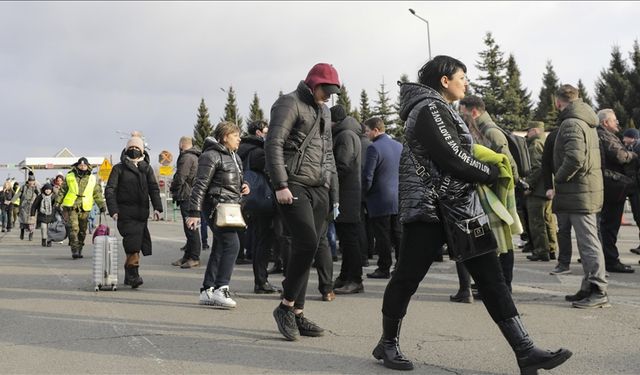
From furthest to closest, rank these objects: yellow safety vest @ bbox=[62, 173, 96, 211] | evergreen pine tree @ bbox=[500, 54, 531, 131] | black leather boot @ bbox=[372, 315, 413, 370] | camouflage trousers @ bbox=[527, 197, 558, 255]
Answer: evergreen pine tree @ bbox=[500, 54, 531, 131]
yellow safety vest @ bbox=[62, 173, 96, 211]
camouflage trousers @ bbox=[527, 197, 558, 255]
black leather boot @ bbox=[372, 315, 413, 370]

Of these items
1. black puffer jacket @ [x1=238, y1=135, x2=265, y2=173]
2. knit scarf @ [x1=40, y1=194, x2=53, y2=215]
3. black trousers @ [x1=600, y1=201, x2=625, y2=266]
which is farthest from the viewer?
knit scarf @ [x1=40, y1=194, x2=53, y2=215]

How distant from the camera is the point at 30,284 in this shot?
28.8ft

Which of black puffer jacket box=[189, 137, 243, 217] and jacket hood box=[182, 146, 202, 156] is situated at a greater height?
jacket hood box=[182, 146, 202, 156]

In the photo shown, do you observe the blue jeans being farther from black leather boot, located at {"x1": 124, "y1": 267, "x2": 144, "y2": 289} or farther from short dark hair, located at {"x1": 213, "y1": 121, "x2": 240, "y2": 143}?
black leather boot, located at {"x1": 124, "y1": 267, "x2": 144, "y2": 289}

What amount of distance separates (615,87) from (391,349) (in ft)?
202

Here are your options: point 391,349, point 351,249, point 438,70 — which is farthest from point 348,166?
point 391,349

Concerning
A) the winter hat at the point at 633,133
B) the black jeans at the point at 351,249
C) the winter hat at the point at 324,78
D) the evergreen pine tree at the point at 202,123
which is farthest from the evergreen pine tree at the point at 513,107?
the winter hat at the point at 324,78

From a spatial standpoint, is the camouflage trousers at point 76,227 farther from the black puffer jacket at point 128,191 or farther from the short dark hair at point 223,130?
the short dark hair at point 223,130

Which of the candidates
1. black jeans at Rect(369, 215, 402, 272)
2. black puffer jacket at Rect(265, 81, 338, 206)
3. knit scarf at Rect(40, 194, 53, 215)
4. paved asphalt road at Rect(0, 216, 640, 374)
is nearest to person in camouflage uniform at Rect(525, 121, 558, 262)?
paved asphalt road at Rect(0, 216, 640, 374)

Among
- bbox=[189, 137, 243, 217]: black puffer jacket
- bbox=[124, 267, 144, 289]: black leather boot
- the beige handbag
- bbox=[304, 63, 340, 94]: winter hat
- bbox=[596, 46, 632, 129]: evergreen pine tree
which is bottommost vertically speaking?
bbox=[124, 267, 144, 289]: black leather boot

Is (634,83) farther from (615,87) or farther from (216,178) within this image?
(216,178)

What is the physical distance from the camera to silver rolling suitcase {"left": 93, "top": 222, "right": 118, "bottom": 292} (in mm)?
8141

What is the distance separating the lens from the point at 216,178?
23.1ft

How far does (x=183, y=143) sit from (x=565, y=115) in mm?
6898
